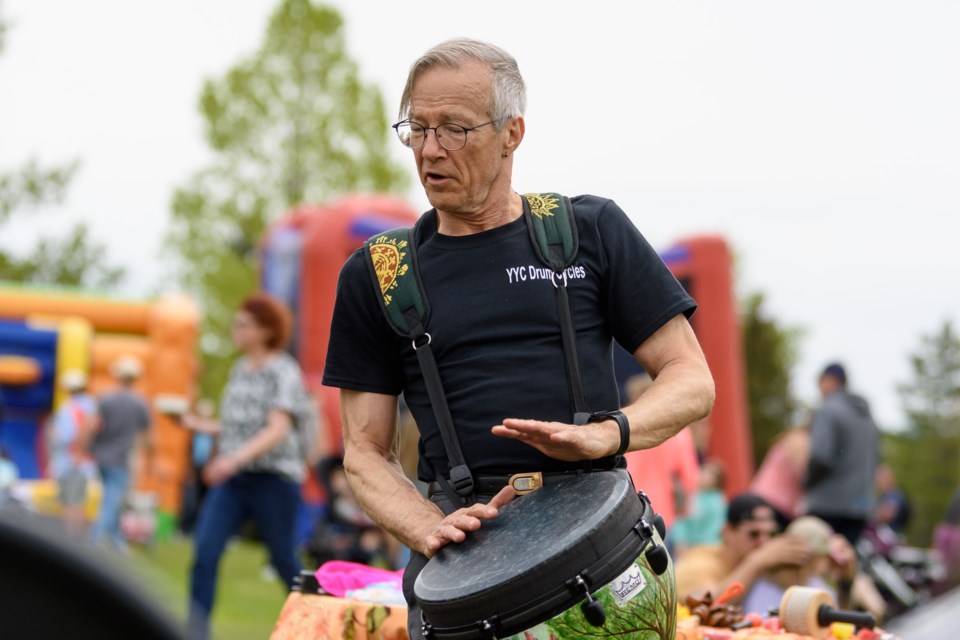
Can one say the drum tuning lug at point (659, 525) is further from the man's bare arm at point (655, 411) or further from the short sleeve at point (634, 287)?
the short sleeve at point (634, 287)

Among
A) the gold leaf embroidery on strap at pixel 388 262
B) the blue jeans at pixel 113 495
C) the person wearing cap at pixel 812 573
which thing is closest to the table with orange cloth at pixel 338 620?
the gold leaf embroidery on strap at pixel 388 262

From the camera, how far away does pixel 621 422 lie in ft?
7.63

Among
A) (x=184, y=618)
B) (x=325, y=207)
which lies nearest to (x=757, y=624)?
(x=184, y=618)

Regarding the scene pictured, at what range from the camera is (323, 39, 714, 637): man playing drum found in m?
2.46

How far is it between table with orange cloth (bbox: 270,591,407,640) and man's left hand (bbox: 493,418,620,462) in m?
0.88

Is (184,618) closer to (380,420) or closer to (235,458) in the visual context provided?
(380,420)

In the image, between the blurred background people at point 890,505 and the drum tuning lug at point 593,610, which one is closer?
the drum tuning lug at point 593,610

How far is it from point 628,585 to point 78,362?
656 inches

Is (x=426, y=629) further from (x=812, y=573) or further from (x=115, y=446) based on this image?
(x=115, y=446)

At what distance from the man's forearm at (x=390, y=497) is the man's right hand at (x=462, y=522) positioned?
2.3 inches

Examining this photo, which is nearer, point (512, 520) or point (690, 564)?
point (512, 520)

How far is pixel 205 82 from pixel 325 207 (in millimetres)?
15754

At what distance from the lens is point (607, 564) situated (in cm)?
217

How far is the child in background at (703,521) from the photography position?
402 inches
